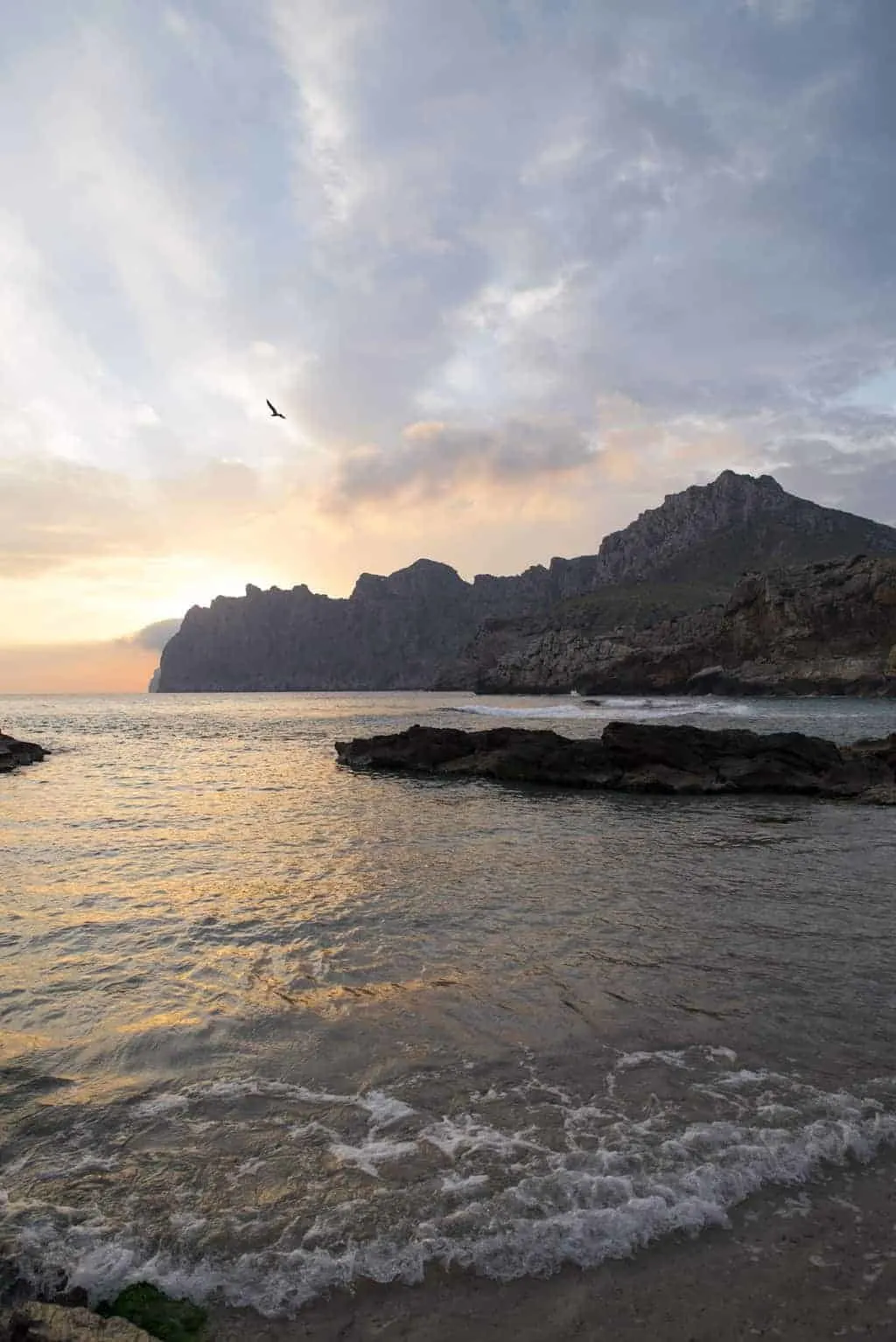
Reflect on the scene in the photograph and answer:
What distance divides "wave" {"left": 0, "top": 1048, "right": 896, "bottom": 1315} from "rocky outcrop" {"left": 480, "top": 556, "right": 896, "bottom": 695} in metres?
122

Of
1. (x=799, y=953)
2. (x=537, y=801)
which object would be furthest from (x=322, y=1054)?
(x=537, y=801)

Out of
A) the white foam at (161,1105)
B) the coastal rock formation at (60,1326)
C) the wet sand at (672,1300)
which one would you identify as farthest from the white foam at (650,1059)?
the coastal rock formation at (60,1326)

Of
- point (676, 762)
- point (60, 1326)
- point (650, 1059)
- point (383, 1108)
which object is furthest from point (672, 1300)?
point (676, 762)

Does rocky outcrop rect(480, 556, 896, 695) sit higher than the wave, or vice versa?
rocky outcrop rect(480, 556, 896, 695)

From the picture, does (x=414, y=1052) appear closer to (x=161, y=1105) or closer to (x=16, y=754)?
(x=161, y=1105)

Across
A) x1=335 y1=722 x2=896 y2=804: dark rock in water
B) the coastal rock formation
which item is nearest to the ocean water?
the coastal rock formation

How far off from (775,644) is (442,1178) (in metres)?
145

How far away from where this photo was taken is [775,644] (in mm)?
135375

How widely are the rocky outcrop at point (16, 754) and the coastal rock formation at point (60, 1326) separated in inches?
1515

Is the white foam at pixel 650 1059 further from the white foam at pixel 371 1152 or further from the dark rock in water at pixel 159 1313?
the dark rock in water at pixel 159 1313

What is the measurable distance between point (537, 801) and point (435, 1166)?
2051 cm

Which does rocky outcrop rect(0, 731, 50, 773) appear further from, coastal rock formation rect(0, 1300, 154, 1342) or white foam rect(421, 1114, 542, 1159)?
coastal rock formation rect(0, 1300, 154, 1342)

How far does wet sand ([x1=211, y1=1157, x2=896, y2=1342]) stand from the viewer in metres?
4.06

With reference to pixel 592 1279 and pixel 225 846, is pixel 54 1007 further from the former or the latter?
pixel 225 846
